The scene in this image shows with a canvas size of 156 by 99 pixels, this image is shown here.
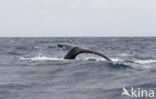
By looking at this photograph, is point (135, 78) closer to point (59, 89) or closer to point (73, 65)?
point (59, 89)

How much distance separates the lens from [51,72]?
1859cm

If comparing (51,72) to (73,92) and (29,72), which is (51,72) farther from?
(73,92)

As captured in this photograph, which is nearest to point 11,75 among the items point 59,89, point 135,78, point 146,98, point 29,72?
point 29,72

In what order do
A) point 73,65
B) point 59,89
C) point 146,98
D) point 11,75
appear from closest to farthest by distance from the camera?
point 146,98 < point 59,89 < point 11,75 < point 73,65

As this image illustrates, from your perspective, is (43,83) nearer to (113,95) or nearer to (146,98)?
(113,95)

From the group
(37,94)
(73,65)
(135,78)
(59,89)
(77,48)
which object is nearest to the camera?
(37,94)

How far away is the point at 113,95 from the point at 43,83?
11.6 feet

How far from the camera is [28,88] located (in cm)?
1430

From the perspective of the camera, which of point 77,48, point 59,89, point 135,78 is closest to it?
point 59,89

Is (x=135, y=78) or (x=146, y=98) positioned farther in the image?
(x=135, y=78)

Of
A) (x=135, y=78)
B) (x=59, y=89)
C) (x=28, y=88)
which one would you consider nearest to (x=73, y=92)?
(x=59, y=89)

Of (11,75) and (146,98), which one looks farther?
(11,75)

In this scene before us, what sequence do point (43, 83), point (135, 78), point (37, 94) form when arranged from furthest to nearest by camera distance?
point (135, 78)
point (43, 83)
point (37, 94)

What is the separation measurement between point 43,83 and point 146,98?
4.78 metres
